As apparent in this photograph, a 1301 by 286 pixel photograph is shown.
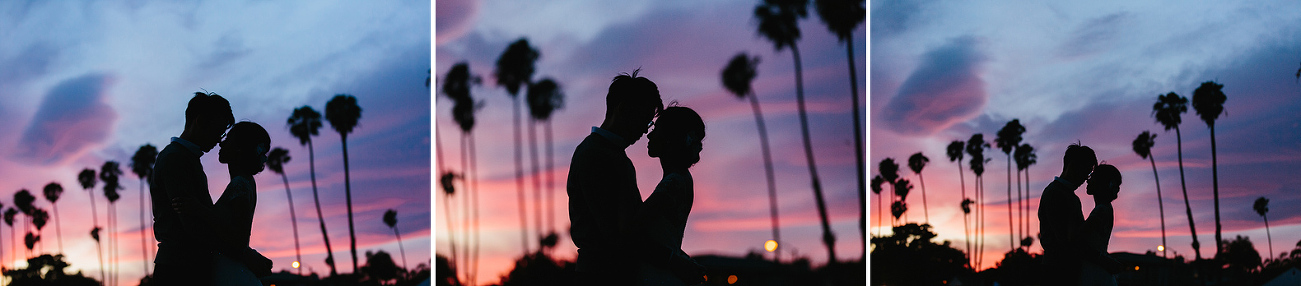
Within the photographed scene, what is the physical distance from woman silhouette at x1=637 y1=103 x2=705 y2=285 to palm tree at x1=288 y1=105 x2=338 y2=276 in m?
4.26

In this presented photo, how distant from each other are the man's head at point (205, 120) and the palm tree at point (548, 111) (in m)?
5.63

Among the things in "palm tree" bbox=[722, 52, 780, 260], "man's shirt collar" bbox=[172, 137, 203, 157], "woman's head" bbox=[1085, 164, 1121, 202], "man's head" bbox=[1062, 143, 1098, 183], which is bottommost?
"woman's head" bbox=[1085, 164, 1121, 202]

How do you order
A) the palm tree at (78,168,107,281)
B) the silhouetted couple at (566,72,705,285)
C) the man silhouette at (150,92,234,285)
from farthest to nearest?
1. the palm tree at (78,168,107,281)
2. the man silhouette at (150,92,234,285)
3. the silhouetted couple at (566,72,705,285)

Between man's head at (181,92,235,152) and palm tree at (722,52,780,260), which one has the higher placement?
palm tree at (722,52,780,260)

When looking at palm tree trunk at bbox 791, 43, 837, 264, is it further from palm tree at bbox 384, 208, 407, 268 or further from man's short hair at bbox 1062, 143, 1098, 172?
man's short hair at bbox 1062, 143, 1098, 172

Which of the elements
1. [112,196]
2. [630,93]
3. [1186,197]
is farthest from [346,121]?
[1186,197]

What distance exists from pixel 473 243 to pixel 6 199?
3.27 m

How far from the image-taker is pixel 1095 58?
5234mm

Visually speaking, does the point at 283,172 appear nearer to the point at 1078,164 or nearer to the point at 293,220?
the point at 293,220

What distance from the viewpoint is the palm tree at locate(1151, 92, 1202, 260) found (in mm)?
5047

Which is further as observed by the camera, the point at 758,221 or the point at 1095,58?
the point at 758,221

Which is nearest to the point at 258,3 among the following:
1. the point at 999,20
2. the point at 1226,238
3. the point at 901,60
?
the point at 901,60

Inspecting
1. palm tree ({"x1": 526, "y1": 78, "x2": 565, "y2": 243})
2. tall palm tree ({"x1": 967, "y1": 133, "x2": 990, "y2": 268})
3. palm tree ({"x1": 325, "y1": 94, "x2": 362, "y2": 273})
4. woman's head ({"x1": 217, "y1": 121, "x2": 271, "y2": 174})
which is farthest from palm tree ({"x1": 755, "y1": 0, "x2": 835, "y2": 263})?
woman's head ({"x1": 217, "y1": 121, "x2": 271, "y2": 174})

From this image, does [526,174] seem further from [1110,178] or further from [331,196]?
[1110,178]
